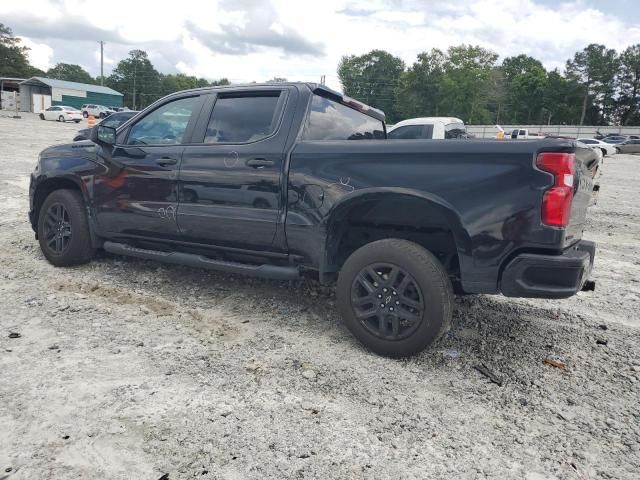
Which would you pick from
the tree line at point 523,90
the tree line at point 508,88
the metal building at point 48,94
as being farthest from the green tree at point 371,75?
the metal building at point 48,94

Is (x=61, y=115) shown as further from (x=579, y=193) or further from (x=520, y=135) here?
(x=579, y=193)

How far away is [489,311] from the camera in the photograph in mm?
4172

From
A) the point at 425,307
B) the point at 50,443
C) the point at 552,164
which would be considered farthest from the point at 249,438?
the point at 552,164

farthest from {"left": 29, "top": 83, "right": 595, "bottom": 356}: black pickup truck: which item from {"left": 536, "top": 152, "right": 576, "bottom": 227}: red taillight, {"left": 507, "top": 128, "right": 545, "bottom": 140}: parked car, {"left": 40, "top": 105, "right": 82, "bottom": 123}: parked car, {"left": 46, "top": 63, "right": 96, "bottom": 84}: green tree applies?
{"left": 46, "top": 63, "right": 96, "bottom": 84}: green tree

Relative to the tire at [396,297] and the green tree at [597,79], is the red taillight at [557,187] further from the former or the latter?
the green tree at [597,79]

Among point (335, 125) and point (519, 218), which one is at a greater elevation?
point (335, 125)

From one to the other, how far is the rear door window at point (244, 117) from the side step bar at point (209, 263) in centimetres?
99

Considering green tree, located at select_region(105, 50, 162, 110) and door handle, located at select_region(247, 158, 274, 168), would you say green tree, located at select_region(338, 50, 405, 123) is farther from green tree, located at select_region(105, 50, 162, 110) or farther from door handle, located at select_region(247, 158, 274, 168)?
door handle, located at select_region(247, 158, 274, 168)

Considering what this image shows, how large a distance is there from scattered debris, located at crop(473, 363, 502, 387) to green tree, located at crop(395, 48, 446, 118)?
247 feet

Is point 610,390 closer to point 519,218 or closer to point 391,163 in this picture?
point 519,218

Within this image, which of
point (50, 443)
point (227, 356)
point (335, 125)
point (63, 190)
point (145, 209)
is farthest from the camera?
point (63, 190)

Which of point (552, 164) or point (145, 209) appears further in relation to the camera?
point (145, 209)

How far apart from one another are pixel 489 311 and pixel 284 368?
2063 millimetres

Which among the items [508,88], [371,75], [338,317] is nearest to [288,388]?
[338,317]
